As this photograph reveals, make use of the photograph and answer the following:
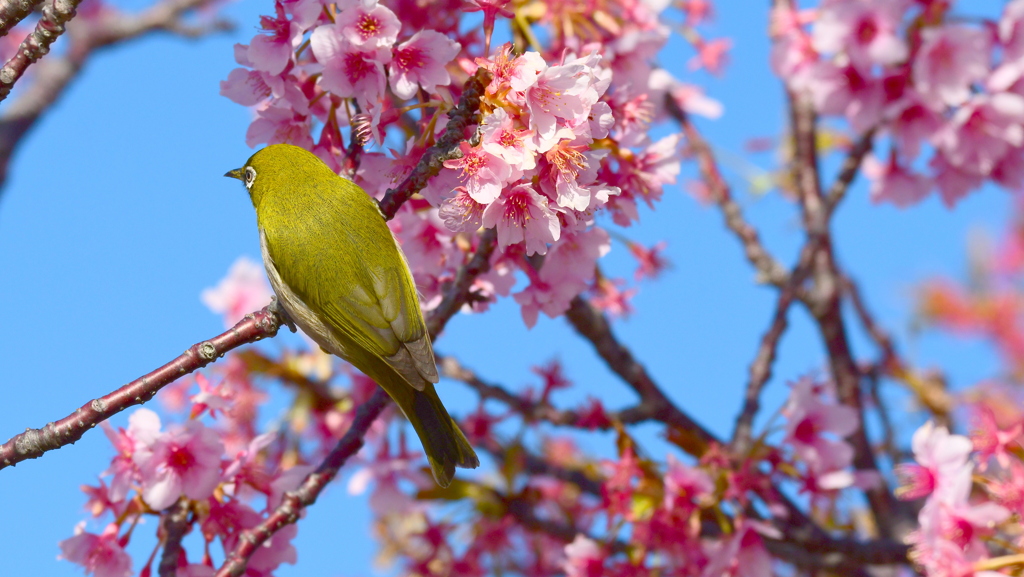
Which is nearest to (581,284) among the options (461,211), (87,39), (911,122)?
(461,211)

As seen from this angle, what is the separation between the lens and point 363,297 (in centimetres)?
229

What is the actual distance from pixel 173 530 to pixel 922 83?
3.35m

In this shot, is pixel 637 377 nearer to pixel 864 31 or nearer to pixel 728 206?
pixel 728 206

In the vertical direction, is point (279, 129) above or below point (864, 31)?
below

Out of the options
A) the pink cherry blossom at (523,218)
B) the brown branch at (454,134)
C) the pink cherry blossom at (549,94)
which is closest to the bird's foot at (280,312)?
the brown branch at (454,134)

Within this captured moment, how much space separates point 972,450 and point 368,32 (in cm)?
220

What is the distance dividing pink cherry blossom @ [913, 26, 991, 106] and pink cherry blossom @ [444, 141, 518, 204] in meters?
2.35

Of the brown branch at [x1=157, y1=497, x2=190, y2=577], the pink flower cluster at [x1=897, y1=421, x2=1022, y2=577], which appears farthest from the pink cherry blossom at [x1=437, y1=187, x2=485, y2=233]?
the pink flower cluster at [x1=897, y1=421, x2=1022, y2=577]

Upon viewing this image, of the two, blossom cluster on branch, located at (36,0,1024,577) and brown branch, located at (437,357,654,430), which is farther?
brown branch, located at (437,357,654,430)

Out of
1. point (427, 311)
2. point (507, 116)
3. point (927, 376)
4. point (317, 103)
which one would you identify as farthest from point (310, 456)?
point (927, 376)

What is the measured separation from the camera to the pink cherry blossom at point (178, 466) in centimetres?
262

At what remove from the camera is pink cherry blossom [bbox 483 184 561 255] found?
7.00 feet

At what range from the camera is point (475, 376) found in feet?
13.5

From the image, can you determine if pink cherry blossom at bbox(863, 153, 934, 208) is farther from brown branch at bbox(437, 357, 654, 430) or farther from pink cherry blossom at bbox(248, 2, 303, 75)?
pink cherry blossom at bbox(248, 2, 303, 75)
